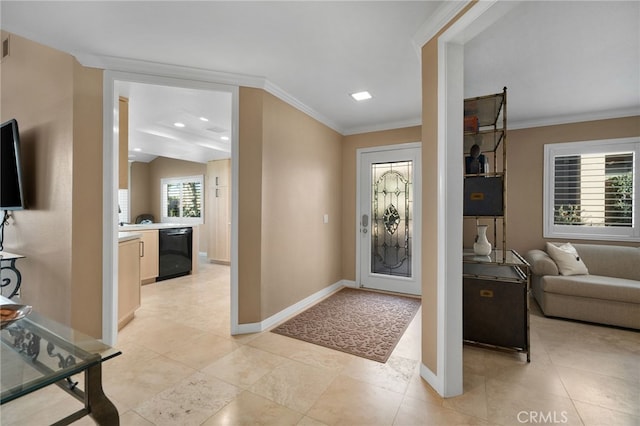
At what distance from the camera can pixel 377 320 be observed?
10.5 ft

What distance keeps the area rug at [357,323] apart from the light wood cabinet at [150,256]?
291 cm

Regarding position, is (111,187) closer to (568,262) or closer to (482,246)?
(482,246)

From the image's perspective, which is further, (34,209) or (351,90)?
(351,90)

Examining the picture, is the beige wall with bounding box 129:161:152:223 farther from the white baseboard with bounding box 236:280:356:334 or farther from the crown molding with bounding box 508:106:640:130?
the crown molding with bounding box 508:106:640:130

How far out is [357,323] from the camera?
3.11 meters

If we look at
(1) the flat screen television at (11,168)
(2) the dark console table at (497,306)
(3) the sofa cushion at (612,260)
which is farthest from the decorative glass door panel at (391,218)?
(1) the flat screen television at (11,168)

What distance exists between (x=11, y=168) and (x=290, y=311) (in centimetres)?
299

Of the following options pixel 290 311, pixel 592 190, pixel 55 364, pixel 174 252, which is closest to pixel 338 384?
pixel 290 311

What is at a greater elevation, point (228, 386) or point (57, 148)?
point (57, 148)

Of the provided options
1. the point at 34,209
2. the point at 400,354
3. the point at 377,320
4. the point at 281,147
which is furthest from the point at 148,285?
the point at 400,354

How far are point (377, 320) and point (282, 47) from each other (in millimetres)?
2820

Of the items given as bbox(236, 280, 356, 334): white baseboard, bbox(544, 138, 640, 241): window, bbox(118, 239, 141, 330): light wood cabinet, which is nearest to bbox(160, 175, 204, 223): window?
bbox(118, 239, 141, 330): light wood cabinet

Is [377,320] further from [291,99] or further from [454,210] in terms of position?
[291,99]

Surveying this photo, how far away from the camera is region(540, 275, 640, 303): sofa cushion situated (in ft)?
9.41
